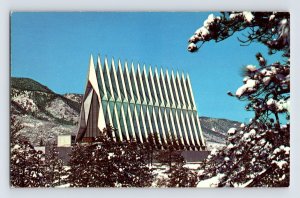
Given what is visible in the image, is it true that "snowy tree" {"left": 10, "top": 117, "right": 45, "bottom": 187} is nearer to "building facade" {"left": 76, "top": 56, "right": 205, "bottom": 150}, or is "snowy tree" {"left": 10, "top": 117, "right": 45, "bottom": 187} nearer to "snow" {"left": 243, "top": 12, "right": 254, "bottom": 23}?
"building facade" {"left": 76, "top": 56, "right": 205, "bottom": 150}

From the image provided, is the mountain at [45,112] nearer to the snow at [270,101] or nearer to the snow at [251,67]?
the snow at [270,101]

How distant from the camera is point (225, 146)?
5059 mm

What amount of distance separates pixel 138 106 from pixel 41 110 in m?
0.60

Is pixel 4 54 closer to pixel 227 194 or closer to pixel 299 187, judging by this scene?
pixel 227 194

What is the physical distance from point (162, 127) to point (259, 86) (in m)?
0.65

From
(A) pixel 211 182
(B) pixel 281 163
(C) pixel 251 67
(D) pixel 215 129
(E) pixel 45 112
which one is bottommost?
(A) pixel 211 182

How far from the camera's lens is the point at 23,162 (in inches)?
196

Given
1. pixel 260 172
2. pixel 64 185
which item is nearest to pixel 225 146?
pixel 260 172

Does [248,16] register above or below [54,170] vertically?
above

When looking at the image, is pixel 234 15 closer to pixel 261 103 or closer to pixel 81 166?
pixel 261 103

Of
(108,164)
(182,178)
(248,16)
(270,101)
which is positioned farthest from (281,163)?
(108,164)

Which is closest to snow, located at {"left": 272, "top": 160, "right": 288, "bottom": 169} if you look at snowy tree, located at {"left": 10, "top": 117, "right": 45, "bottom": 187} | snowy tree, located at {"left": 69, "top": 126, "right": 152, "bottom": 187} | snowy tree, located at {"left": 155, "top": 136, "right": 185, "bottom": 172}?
snowy tree, located at {"left": 155, "top": 136, "right": 185, "bottom": 172}

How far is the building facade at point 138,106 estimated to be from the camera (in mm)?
5020

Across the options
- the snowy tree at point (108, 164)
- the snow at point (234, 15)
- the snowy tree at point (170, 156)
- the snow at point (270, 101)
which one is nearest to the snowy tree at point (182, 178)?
the snowy tree at point (170, 156)
